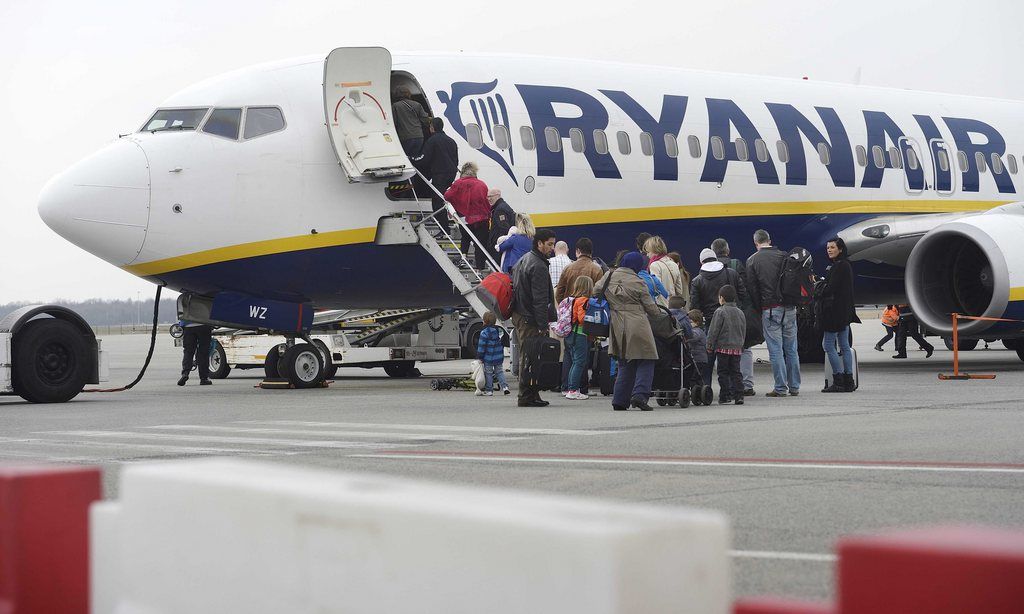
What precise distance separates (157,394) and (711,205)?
737 cm

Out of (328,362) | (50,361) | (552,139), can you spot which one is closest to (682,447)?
(552,139)

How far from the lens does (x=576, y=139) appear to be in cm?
1559

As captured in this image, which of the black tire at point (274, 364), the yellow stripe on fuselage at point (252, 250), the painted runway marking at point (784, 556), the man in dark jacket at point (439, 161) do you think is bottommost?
the painted runway marking at point (784, 556)

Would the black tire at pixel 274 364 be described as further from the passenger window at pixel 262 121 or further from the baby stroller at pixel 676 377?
the baby stroller at pixel 676 377

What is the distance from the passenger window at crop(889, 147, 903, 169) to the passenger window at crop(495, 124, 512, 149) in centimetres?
671

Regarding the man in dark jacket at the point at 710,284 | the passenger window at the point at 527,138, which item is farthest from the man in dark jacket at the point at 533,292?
the passenger window at the point at 527,138

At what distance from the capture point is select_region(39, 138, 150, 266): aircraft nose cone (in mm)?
13406

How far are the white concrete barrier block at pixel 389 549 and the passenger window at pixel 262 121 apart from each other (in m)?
11.7

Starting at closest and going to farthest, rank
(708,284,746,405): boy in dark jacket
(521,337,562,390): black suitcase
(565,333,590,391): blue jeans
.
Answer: (521,337,562,390): black suitcase
(708,284,746,405): boy in dark jacket
(565,333,590,391): blue jeans

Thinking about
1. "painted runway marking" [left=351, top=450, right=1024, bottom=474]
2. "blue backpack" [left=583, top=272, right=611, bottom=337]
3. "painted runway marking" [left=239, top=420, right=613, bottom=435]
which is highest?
"blue backpack" [left=583, top=272, right=611, bottom=337]

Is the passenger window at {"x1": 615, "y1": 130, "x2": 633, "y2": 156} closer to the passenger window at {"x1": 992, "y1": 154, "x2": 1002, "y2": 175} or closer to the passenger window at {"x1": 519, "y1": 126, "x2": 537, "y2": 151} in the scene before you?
the passenger window at {"x1": 519, "y1": 126, "x2": 537, "y2": 151}

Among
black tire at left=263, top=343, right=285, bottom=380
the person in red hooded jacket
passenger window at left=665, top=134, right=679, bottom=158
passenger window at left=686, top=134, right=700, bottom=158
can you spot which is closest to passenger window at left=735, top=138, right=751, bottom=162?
passenger window at left=686, top=134, right=700, bottom=158

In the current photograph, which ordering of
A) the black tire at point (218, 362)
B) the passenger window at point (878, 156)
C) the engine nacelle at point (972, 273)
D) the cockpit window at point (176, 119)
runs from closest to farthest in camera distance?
the cockpit window at point (176, 119), the engine nacelle at point (972, 273), the passenger window at point (878, 156), the black tire at point (218, 362)

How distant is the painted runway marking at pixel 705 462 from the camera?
664cm
